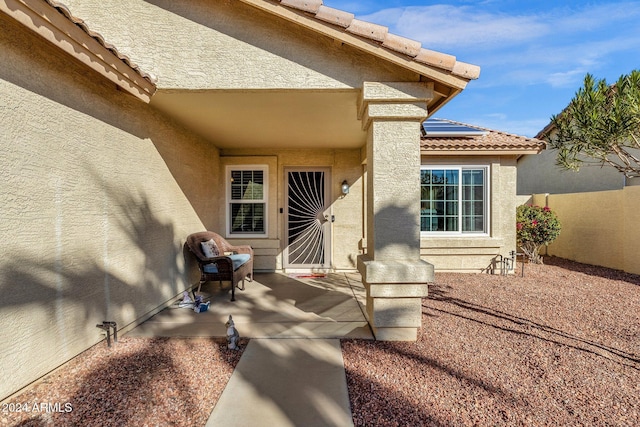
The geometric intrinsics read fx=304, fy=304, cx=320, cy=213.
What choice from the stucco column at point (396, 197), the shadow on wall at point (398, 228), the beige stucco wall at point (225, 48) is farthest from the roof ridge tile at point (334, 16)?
the shadow on wall at point (398, 228)

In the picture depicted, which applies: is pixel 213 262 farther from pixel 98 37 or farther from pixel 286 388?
pixel 98 37

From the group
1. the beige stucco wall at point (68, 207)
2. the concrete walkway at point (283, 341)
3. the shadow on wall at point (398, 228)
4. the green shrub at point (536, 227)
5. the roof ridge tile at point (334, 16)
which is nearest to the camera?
the concrete walkway at point (283, 341)

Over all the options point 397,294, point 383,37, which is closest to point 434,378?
point 397,294

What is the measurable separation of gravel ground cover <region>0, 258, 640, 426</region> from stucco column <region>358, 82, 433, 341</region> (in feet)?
1.35

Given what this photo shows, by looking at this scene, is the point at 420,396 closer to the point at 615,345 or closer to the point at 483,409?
the point at 483,409

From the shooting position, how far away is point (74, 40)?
306 centimetres

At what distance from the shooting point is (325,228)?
8.43 m

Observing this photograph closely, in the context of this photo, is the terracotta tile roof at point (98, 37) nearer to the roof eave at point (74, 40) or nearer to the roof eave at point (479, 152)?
the roof eave at point (74, 40)

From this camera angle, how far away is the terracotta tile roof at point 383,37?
3.54m

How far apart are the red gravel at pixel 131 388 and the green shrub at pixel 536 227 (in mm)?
8923

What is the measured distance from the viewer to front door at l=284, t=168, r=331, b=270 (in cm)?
843

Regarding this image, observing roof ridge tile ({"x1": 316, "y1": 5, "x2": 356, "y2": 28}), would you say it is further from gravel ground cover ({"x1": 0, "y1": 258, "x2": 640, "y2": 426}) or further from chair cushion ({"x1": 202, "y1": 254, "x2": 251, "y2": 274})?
chair cushion ({"x1": 202, "y1": 254, "x2": 251, "y2": 274})

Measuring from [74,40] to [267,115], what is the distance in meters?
2.71

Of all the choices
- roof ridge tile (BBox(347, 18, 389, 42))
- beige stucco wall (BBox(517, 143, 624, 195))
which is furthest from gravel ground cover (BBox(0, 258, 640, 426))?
beige stucco wall (BBox(517, 143, 624, 195))
